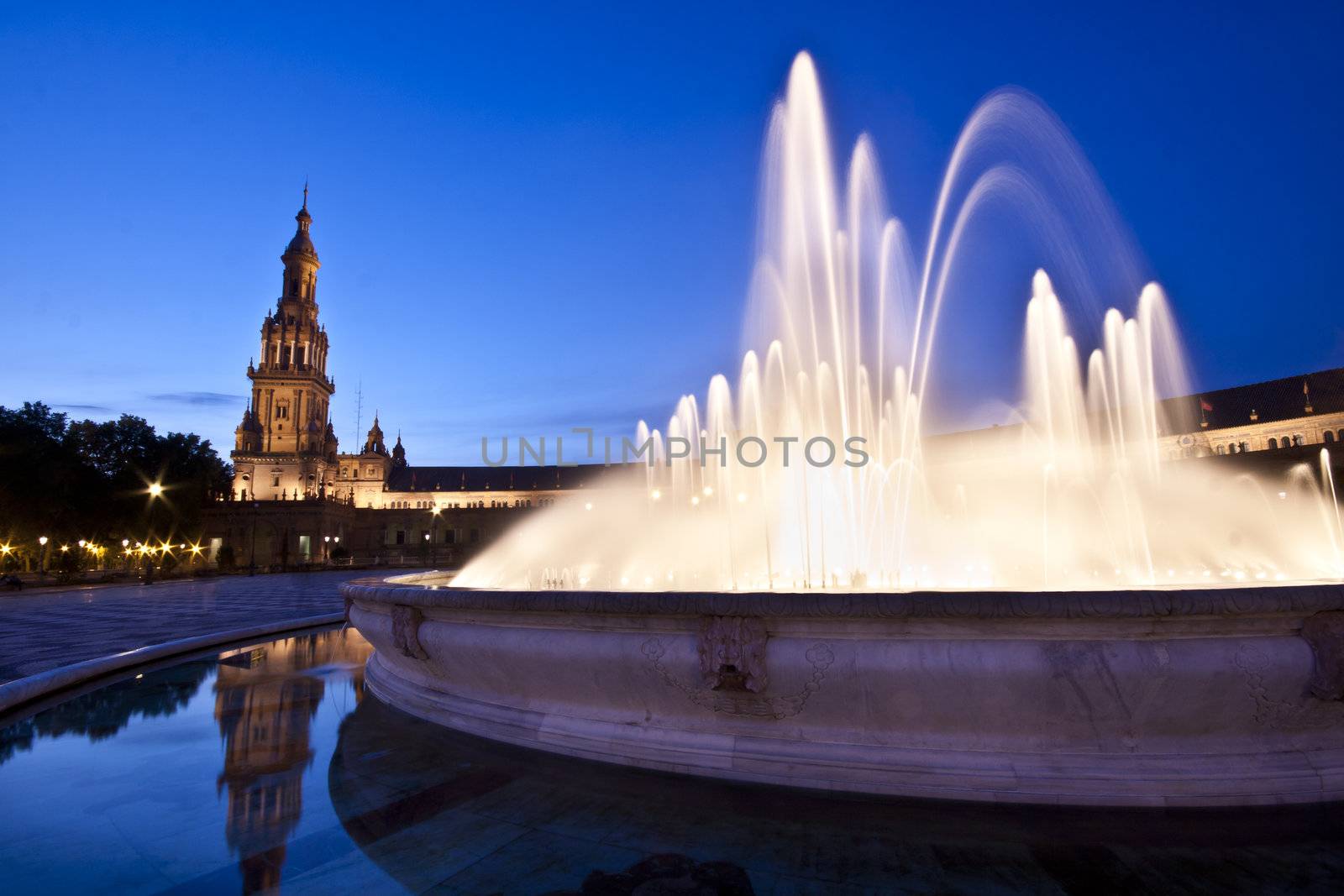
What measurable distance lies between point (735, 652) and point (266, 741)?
151 inches

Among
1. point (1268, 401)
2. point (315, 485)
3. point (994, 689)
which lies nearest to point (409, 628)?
point (994, 689)

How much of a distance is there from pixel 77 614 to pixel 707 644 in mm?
19856

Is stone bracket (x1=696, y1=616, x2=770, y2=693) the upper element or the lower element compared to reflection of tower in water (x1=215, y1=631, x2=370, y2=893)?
upper

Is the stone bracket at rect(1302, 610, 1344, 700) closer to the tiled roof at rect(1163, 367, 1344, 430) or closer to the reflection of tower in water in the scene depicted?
the reflection of tower in water

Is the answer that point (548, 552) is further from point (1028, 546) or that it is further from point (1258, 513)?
point (1258, 513)

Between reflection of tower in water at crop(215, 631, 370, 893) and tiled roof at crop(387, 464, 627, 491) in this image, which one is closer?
reflection of tower in water at crop(215, 631, 370, 893)

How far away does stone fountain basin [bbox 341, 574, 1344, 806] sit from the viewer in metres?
3.44

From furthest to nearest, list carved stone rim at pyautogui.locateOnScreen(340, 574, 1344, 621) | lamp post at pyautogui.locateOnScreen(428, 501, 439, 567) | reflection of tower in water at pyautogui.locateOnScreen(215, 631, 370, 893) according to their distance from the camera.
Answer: lamp post at pyautogui.locateOnScreen(428, 501, 439, 567), reflection of tower in water at pyautogui.locateOnScreen(215, 631, 370, 893), carved stone rim at pyautogui.locateOnScreen(340, 574, 1344, 621)

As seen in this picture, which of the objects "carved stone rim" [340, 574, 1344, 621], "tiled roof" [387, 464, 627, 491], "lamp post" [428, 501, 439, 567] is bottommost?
"carved stone rim" [340, 574, 1344, 621]

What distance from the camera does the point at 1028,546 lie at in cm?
1508

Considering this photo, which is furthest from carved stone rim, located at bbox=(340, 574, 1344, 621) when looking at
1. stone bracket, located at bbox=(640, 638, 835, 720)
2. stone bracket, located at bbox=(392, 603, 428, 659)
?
stone bracket, located at bbox=(392, 603, 428, 659)

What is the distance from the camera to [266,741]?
A: 5270 mm

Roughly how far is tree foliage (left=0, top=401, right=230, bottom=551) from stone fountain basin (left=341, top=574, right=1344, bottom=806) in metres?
46.0

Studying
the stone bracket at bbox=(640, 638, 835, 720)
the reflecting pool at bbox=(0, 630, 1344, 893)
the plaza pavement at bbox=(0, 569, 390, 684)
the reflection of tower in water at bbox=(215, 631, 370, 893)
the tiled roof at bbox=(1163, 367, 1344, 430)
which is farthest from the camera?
the tiled roof at bbox=(1163, 367, 1344, 430)
